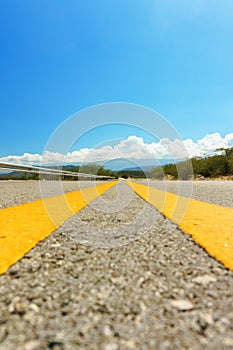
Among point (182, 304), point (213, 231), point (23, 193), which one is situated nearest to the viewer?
point (182, 304)

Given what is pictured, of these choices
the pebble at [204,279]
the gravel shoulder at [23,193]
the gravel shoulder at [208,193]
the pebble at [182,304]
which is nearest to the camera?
the pebble at [182,304]

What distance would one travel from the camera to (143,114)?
4500 millimetres

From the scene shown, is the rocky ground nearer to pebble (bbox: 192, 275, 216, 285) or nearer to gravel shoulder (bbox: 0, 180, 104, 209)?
pebble (bbox: 192, 275, 216, 285)

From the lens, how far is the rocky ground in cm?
95

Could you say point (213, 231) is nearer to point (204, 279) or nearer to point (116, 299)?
point (204, 279)

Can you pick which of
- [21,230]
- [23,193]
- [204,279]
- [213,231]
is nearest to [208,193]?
[23,193]

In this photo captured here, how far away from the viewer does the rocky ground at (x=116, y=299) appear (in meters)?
0.95

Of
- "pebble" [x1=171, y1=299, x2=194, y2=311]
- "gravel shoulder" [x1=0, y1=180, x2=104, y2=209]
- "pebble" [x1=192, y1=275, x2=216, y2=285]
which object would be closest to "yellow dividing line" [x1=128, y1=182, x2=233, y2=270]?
"pebble" [x1=192, y1=275, x2=216, y2=285]

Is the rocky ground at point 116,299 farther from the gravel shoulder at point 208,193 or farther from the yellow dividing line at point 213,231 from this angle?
the gravel shoulder at point 208,193

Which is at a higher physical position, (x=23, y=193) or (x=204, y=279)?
→ (x=23, y=193)

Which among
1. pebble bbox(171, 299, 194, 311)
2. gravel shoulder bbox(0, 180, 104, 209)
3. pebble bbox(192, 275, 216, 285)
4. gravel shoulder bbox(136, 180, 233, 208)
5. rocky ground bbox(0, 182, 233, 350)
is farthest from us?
gravel shoulder bbox(136, 180, 233, 208)

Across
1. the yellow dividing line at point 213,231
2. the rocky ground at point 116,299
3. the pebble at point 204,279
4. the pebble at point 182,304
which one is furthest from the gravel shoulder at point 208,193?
the pebble at point 182,304

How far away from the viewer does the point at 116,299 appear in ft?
4.03

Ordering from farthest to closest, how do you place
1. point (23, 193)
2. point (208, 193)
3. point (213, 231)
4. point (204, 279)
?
point (208, 193) → point (23, 193) → point (213, 231) → point (204, 279)
